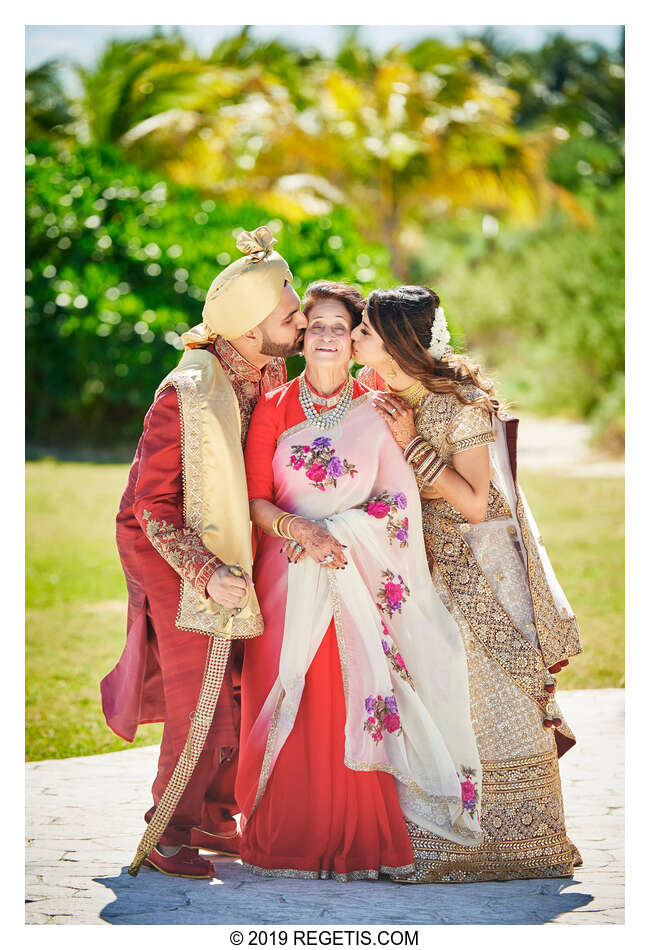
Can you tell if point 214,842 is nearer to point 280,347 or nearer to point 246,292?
point 280,347

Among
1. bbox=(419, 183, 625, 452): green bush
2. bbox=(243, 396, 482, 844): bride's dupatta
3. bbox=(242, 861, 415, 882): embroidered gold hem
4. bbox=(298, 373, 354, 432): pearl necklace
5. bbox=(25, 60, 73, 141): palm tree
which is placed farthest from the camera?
bbox=(25, 60, 73, 141): palm tree

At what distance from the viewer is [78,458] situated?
13531 mm

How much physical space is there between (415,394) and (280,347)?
488 millimetres

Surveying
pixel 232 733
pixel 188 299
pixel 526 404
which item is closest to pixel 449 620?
pixel 232 733

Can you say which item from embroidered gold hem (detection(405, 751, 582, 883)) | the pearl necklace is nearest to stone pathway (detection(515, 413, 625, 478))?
embroidered gold hem (detection(405, 751, 582, 883))

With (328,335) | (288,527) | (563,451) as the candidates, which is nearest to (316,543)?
(288,527)

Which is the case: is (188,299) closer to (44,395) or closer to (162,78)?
(44,395)

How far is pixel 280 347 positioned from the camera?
3865 mm

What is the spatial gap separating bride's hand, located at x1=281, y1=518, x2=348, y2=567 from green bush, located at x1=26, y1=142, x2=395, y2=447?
27.7ft

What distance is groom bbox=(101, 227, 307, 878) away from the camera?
12.2ft

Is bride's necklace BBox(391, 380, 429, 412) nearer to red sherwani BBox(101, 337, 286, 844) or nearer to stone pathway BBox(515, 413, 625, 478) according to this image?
red sherwani BBox(101, 337, 286, 844)

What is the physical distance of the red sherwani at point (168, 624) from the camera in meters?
3.74

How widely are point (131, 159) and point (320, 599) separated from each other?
1732cm
